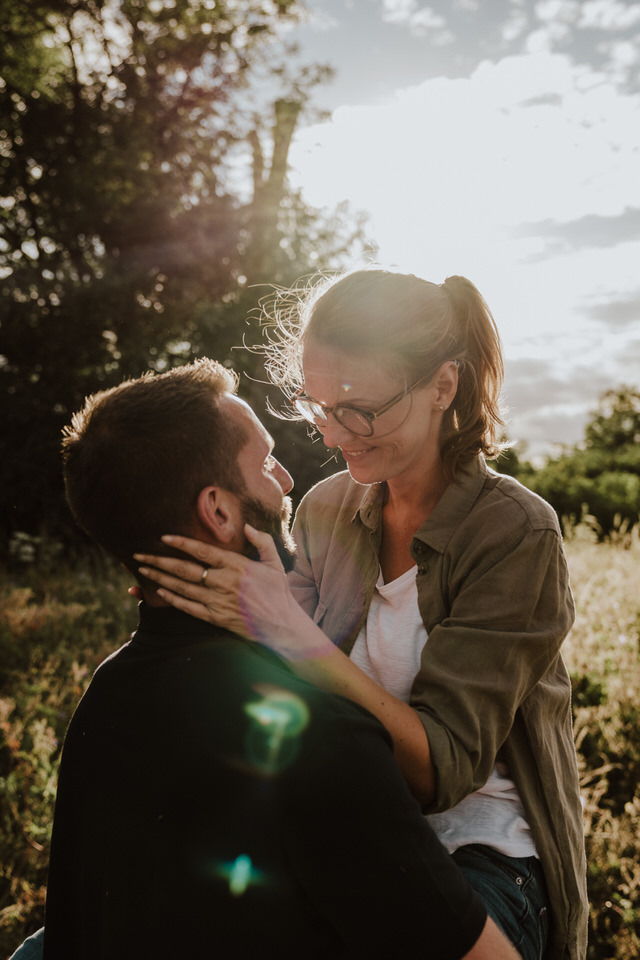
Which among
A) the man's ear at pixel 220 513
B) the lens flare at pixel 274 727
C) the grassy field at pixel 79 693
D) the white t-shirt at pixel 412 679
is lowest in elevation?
the grassy field at pixel 79 693

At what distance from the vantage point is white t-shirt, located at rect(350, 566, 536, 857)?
6.98 feet

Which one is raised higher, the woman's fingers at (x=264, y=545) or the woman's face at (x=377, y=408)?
the woman's face at (x=377, y=408)

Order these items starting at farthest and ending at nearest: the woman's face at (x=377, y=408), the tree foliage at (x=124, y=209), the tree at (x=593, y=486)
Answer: the tree at (x=593, y=486) → the tree foliage at (x=124, y=209) → the woman's face at (x=377, y=408)

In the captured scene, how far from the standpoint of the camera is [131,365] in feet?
40.6

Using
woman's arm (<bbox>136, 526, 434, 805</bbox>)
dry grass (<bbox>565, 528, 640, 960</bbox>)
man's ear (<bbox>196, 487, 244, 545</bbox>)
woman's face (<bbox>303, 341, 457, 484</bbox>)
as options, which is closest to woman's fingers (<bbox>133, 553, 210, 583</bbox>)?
woman's arm (<bbox>136, 526, 434, 805</bbox>)

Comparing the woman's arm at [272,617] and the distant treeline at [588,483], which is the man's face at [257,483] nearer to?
the woman's arm at [272,617]

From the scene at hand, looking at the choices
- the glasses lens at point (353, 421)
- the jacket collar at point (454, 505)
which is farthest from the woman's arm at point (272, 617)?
the glasses lens at point (353, 421)

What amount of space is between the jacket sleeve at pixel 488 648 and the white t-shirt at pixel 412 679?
142 mm

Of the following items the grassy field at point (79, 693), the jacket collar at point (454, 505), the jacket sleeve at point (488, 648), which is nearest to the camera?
the jacket sleeve at point (488, 648)

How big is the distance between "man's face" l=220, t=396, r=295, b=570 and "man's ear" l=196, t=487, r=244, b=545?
0.09 ft

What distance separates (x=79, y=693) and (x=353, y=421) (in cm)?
339

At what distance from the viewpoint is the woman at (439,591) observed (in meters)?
1.87

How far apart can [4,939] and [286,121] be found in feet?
49.2

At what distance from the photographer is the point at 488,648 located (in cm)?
202
